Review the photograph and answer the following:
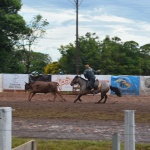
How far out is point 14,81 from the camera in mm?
46750

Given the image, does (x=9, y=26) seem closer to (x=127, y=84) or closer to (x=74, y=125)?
(x=127, y=84)

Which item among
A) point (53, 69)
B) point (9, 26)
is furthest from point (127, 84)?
point (53, 69)

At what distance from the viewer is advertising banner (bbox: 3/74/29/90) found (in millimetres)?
46531

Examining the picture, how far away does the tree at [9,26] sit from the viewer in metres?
50.8

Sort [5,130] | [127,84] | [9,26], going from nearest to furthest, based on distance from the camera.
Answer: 1. [5,130]
2. [127,84]
3. [9,26]

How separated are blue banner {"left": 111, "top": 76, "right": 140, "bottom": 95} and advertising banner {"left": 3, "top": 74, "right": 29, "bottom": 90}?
8.27m

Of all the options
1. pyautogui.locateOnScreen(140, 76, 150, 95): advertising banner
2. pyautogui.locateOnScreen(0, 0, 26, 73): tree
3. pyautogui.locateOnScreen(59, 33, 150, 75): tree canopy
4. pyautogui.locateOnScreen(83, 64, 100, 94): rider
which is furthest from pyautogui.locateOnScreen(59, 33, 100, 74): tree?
pyautogui.locateOnScreen(83, 64, 100, 94): rider

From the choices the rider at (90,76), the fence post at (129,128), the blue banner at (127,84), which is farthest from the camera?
the blue banner at (127,84)

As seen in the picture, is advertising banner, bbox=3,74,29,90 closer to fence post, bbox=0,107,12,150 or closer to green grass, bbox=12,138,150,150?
green grass, bbox=12,138,150,150

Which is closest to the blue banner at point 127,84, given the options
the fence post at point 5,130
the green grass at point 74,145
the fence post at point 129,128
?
the green grass at point 74,145

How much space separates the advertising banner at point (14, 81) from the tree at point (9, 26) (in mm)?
6240

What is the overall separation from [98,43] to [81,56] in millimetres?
5918

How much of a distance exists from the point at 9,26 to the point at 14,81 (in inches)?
286

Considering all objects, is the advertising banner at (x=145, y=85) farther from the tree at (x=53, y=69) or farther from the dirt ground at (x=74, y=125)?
the tree at (x=53, y=69)
